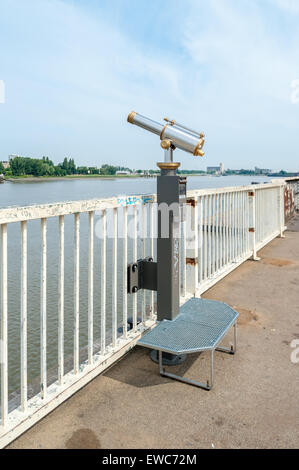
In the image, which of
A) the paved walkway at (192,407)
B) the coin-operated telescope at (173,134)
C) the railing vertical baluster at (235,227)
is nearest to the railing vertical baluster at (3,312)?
the paved walkway at (192,407)

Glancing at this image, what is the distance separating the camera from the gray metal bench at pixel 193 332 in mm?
2480

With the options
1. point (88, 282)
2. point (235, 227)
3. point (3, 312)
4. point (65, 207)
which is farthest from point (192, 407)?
point (235, 227)

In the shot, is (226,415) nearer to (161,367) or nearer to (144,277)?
(161,367)

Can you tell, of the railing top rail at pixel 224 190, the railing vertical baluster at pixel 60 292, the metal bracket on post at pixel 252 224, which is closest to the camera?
the railing vertical baluster at pixel 60 292

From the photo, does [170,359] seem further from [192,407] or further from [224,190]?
[224,190]

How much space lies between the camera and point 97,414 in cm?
221

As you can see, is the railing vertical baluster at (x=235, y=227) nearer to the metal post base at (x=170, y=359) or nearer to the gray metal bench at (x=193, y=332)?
the gray metal bench at (x=193, y=332)

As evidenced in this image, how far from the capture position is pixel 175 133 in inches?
115

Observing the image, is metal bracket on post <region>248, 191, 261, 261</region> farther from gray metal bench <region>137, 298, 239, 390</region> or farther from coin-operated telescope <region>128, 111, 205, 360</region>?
coin-operated telescope <region>128, 111, 205, 360</region>

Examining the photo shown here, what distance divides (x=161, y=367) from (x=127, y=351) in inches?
16.1

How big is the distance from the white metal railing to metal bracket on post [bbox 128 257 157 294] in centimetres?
8

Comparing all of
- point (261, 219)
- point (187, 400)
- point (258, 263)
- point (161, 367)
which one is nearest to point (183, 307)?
point (161, 367)

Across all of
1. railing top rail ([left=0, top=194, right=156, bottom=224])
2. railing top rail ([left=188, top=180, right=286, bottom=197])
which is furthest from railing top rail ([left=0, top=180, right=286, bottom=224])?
railing top rail ([left=188, top=180, right=286, bottom=197])
